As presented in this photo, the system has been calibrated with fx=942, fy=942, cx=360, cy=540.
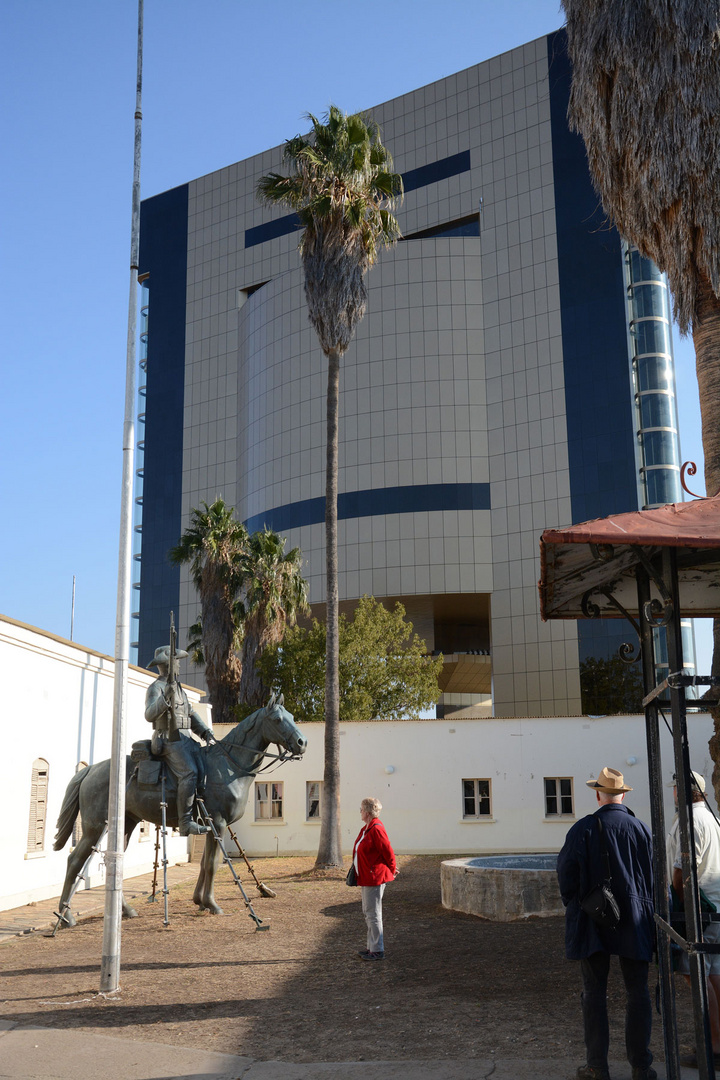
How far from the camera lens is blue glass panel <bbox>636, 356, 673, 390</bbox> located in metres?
45.5

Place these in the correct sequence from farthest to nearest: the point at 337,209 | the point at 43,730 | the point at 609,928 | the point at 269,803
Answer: the point at 269,803 → the point at 337,209 → the point at 43,730 → the point at 609,928

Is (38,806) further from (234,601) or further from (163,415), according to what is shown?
(163,415)

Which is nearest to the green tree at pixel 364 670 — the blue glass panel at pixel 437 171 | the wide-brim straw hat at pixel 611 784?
the wide-brim straw hat at pixel 611 784

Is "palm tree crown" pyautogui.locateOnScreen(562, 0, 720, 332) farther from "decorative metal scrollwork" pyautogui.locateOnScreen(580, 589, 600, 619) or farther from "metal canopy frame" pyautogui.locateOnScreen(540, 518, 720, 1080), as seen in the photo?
"metal canopy frame" pyautogui.locateOnScreen(540, 518, 720, 1080)

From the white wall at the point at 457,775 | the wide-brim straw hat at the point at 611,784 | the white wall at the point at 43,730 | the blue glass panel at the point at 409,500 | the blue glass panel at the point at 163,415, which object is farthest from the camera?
the blue glass panel at the point at 163,415

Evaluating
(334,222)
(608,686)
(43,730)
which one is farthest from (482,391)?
(43,730)

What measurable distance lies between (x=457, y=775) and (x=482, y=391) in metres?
26.4

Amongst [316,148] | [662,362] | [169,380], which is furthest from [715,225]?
[169,380]

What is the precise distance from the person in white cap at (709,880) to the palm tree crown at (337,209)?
62.1 feet

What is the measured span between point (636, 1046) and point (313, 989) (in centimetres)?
402

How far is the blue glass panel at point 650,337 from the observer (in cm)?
4597

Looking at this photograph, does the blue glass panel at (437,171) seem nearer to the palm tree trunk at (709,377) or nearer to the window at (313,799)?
the window at (313,799)

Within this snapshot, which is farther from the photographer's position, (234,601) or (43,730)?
(234,601)

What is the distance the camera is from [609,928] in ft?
19.3
